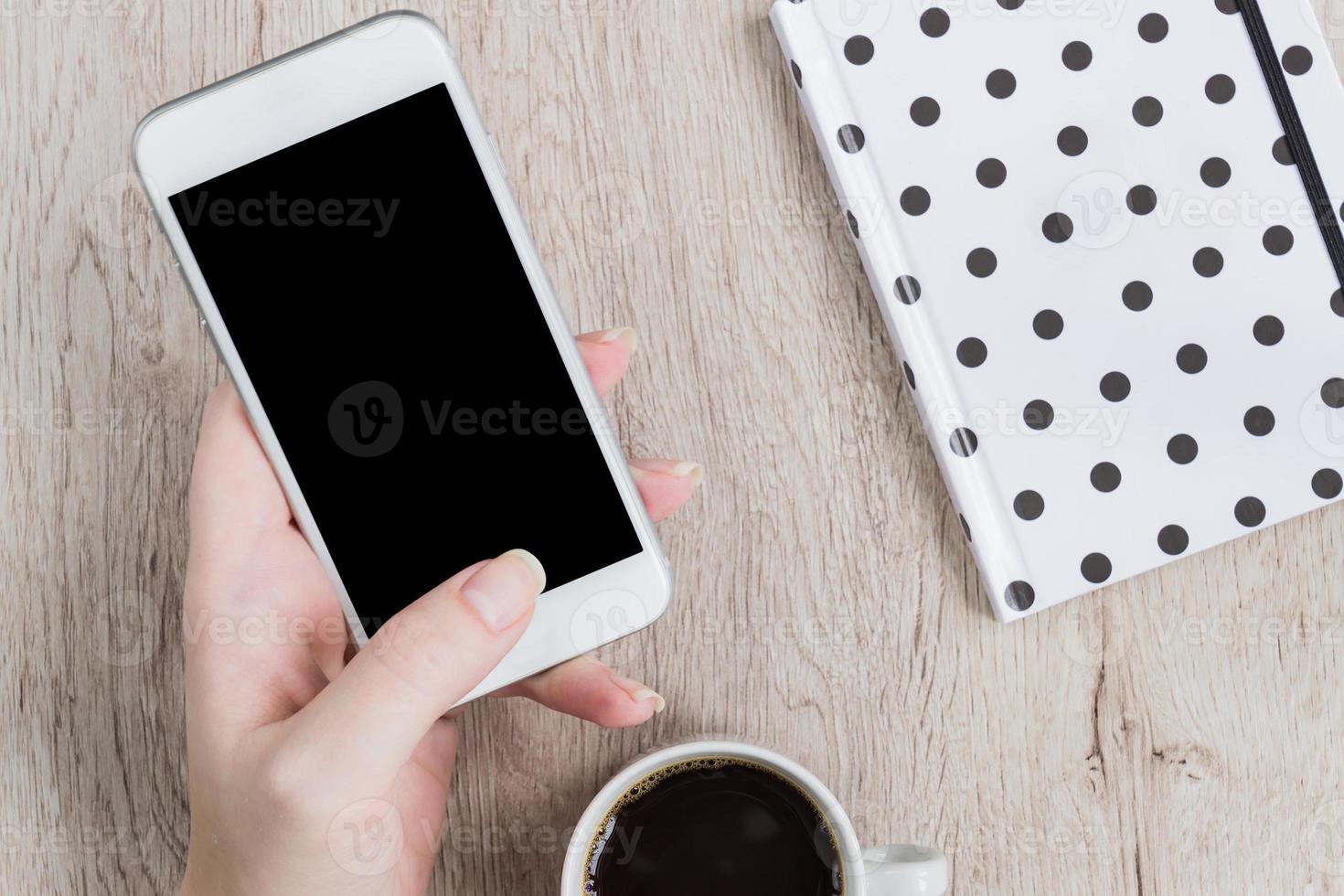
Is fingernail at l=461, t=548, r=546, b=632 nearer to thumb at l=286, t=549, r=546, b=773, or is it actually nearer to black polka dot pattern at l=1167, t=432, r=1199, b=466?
thumb at l=286, t=549, r=546, b=773

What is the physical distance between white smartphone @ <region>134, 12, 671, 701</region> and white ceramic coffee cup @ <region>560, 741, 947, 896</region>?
0.07 m

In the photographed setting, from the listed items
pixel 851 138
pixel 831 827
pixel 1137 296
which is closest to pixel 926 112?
pixel 851 138

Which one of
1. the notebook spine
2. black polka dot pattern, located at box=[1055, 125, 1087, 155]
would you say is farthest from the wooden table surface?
black polka dot pattern, located at box=[1055, 125, 1087, 155]

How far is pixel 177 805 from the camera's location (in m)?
0.51

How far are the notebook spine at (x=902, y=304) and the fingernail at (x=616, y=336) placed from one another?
0.43ft

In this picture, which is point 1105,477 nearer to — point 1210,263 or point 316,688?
point 1210,263

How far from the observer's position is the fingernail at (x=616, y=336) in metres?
0.48

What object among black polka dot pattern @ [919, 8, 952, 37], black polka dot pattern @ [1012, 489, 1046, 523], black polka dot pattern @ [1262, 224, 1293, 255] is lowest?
black polka dot pattern @ [1012, 489, 1046, 523]

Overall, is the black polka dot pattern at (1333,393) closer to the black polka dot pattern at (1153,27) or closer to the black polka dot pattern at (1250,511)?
the black polka dot pattern at (1250,511)

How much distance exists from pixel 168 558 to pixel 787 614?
13.6 inches

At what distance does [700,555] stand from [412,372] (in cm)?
19

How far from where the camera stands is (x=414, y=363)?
426mm

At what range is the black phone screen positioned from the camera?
→ 42 centimetres

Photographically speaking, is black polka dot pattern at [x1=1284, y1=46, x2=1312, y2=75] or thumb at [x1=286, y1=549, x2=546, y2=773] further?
black polka dot pattern at [x1=1284, y1=46, x2=1312, y2=75]
